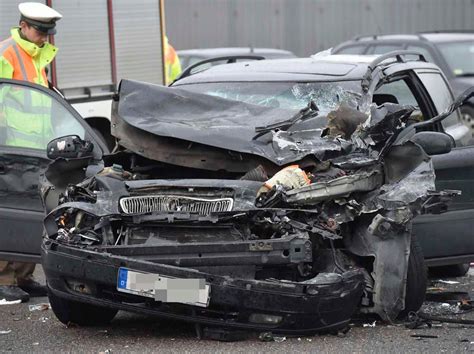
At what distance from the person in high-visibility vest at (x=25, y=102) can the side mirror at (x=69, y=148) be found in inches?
28.9

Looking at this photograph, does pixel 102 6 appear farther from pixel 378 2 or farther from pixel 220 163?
pixel 378 2

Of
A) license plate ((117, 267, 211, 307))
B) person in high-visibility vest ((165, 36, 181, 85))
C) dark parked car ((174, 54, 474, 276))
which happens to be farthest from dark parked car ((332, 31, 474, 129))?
license plate ((117, 267, 211, 307))

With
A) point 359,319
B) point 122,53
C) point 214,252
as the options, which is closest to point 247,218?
point 214,252

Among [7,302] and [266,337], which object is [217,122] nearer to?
[266,337]

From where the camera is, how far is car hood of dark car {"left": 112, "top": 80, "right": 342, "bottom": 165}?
20.2 ft

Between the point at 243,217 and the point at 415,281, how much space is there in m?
1.26

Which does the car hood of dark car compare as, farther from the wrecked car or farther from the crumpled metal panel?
the crumpled metal panel

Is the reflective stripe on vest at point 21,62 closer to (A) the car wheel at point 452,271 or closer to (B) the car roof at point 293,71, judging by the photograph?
(B) the car roof at point 293,71

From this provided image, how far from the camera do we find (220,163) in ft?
20.3

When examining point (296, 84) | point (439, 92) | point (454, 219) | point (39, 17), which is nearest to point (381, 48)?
point (439, 92)

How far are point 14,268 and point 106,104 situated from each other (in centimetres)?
374

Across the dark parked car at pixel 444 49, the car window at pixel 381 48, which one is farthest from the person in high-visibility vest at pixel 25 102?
the car window at pixel 381 48

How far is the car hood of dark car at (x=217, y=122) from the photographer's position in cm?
616

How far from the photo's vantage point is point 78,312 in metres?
6.32
